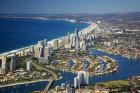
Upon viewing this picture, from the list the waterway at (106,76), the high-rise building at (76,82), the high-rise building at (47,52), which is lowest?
the waterway at (106,76)

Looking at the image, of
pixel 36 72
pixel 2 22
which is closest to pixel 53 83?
pixel 36 72

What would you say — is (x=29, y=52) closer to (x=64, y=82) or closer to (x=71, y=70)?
(x=71, y=70)

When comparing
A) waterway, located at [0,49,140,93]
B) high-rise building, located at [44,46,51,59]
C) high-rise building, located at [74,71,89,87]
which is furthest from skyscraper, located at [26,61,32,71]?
high-rise building, located at [74,71,89,87]

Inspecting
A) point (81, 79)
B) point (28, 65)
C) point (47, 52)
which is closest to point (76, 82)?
point (81, 79)

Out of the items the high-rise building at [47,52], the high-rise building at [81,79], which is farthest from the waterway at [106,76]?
the high-rise building at [47,52]

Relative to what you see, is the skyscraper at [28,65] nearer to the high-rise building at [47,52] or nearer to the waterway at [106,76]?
the waterway at [106,76]

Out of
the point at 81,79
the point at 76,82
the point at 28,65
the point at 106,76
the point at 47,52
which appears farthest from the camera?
the point at 47,52

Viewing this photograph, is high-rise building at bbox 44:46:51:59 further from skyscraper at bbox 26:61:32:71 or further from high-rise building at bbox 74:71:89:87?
high-rise building at bbox 74:71:89:87

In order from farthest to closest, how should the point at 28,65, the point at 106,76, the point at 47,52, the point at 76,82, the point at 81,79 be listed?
the point at 47,52 → the point at 28,65 → the point at 106,76 → the point at 81,79 → the point at 76,82

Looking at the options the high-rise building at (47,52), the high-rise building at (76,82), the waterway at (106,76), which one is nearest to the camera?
the high-rise building at (76,82)

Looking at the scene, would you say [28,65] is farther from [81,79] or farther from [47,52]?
[81,79]

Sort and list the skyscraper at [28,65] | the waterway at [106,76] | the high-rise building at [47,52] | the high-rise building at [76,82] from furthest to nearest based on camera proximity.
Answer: the high-rise building at [47,52]
the skyscraper at [28,65]
the waterway at [106,76]
the high-rise building at [76,82]
